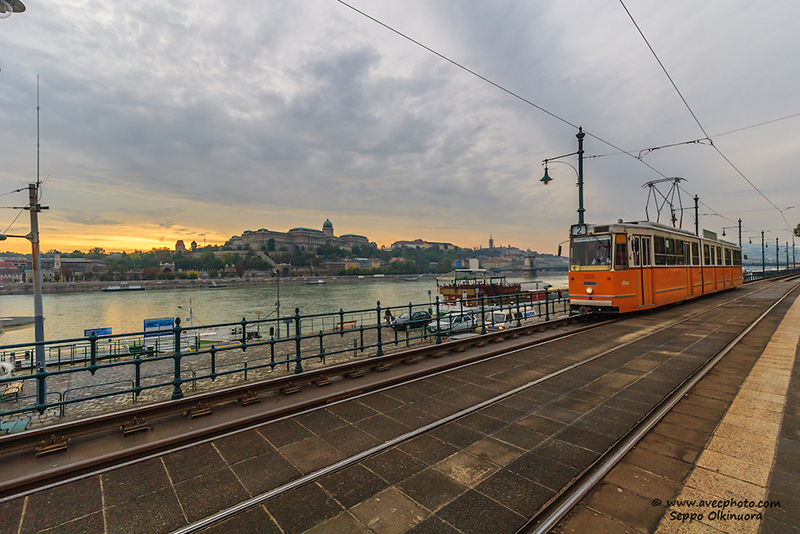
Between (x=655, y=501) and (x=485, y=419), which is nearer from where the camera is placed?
(x=655, y=501)

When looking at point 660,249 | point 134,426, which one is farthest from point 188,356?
point 660,249

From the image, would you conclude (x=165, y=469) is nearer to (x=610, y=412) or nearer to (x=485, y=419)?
(x=485, y=419)

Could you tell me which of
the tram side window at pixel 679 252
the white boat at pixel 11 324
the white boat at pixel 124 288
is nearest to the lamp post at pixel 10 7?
the tram side window at pixel 679 252

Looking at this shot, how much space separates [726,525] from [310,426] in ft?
13.8

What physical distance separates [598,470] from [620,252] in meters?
10.1

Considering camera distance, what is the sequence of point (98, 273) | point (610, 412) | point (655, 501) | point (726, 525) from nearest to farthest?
point (726, 525), point (655, 501), point (610, 412), point (98, 273)

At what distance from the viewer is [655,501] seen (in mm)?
3117

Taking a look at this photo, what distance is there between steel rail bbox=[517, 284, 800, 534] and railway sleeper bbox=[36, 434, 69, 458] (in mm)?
4791

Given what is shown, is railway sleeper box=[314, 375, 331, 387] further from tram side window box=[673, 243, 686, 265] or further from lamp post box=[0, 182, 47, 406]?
tram side window box=[673, 243, 686, 265]

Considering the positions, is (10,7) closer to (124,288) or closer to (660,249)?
(660,249)

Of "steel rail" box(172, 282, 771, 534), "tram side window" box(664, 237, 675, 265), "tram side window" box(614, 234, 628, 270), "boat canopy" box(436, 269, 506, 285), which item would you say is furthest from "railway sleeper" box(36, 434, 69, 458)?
"boat canopy" box(436, 269, 506, 285)

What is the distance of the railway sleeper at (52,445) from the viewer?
150 inches

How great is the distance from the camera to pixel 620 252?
11.8m

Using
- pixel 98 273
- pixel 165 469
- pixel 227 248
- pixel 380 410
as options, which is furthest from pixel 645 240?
pixel 227 248
